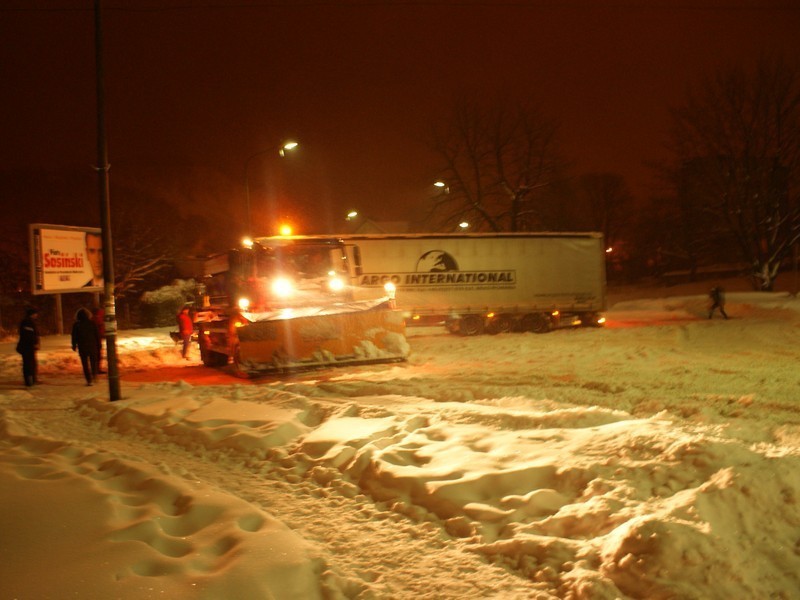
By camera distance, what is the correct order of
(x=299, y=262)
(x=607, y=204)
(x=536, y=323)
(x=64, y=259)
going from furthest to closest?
(x=607, y=204) < (x=536, y=323) < (x=64, y=259) < (x=299, y=262)

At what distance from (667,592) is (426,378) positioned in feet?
32.1

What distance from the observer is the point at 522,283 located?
2750 centimetres

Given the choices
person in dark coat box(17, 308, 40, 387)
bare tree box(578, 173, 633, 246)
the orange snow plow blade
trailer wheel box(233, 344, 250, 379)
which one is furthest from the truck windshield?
bare tree box(578, 173, 633, 246)

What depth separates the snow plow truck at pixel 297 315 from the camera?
1554 cm

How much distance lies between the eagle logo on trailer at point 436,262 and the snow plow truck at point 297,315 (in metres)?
9.23

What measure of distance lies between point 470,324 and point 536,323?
2.78 meters

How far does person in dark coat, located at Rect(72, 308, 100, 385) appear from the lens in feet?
47.6

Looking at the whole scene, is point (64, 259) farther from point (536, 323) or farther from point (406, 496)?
point (406, 496)

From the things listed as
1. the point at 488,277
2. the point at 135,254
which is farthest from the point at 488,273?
the point at 135,254

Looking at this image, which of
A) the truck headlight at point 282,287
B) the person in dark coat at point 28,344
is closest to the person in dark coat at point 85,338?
the person in dark coat at point 28,344

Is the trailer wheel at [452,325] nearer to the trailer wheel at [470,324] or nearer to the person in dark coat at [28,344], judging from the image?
the trailer wheel at [470,324]

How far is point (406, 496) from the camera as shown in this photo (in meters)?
6.12

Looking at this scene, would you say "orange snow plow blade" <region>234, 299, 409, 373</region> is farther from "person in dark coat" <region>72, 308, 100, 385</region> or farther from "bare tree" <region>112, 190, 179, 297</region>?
"bare tree" <region>112, 190, 179, 297</region>

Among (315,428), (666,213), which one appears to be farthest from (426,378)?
(666,213)
